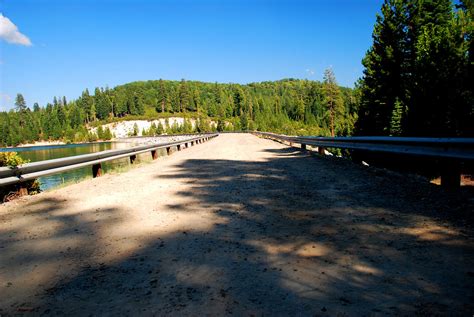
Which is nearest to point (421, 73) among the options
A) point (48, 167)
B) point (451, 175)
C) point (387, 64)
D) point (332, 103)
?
point (387, 64)

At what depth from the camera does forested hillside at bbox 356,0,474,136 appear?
18359 millimetres

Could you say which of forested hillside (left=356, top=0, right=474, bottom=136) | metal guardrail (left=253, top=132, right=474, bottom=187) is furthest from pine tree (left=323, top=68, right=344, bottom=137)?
metal guardrail (left=253, top=132, right=474, bottom=187)

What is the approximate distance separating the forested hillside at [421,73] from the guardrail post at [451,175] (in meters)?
11.6

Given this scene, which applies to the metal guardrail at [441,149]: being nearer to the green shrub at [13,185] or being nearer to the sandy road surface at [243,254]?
the sandy road surface at [243,254]

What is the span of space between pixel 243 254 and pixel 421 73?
25292 mm

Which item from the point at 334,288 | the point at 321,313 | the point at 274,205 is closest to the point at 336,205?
the point at 274,205

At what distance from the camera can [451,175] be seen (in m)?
6.22

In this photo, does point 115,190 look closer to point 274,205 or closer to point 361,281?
point 274,205

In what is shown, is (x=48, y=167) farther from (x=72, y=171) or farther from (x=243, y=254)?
(x=72, y=171)

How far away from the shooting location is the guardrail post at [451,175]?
6.16 meters

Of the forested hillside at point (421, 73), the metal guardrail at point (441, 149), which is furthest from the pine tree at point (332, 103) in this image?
the metal guardrail at point (441, 149)

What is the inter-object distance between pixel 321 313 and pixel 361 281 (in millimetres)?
628

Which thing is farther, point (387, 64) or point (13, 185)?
point (387, 64)

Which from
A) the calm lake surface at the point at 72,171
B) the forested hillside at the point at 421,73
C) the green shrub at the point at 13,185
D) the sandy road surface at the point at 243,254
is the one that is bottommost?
the calm lake surface at the point at 72,171
